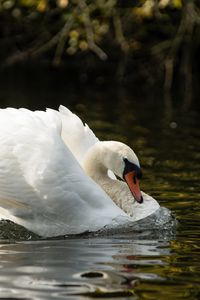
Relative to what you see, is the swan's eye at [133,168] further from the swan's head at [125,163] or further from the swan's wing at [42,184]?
the swan's wing at [42,184]

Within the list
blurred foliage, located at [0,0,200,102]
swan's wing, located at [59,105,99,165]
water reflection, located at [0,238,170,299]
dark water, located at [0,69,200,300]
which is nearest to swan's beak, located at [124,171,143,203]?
dark water, located at [0,69,200,300]

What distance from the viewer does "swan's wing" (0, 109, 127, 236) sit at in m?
8.80

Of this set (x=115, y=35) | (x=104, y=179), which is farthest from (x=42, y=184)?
(x=115, y=35)

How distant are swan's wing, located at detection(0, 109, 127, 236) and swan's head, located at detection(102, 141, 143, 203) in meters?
0.72

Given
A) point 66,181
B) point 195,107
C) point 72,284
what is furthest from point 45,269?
point 195,107

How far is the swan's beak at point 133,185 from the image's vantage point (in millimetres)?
9727

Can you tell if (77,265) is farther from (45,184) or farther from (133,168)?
(133,168)

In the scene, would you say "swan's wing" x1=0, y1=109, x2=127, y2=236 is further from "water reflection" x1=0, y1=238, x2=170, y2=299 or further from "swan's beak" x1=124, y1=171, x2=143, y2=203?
"swan's beak" x1=124, y1=171, x2=143, y2=203

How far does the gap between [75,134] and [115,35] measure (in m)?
12.3

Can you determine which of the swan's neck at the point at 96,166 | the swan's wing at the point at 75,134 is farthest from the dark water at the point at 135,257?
the swan's wing at the point at 75,134

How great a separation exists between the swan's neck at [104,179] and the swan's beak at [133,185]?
0.09 m

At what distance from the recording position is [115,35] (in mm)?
22266

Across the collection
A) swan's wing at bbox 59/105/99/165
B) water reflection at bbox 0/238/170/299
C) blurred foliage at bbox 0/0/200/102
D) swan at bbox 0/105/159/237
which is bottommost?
water reflection at bbox 0/238/170/299

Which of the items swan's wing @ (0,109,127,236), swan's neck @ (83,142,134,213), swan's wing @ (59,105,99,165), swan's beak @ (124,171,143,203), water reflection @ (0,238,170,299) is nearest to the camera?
water reflection @ (0,238,170,299)
